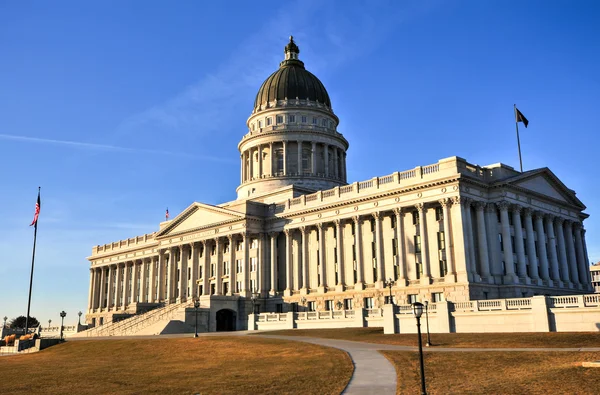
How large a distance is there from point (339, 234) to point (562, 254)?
1152 inches

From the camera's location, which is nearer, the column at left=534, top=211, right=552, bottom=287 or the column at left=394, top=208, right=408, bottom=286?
the column at left=394, top=208, right=408, bottom=286

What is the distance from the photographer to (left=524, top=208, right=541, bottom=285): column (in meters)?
70.9

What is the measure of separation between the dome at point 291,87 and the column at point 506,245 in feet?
167

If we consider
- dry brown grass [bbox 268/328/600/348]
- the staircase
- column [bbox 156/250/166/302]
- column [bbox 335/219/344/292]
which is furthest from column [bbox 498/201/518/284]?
column [bbox 156/250/166/302]

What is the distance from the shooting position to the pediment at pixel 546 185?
7319 centimetres

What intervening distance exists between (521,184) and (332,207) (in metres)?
24.5

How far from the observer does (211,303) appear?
257 feet

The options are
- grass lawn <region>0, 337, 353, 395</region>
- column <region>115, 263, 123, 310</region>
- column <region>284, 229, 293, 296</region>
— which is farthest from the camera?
column <region>115, 263, 123, 310</region>

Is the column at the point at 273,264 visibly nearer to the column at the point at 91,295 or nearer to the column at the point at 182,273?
the column at the point at 182,273

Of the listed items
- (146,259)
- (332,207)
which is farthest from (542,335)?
(146,259)

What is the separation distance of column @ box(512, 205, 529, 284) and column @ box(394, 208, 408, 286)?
13354mm

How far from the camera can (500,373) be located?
2611cm

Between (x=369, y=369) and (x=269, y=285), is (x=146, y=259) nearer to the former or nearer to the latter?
(x=269, y=285)

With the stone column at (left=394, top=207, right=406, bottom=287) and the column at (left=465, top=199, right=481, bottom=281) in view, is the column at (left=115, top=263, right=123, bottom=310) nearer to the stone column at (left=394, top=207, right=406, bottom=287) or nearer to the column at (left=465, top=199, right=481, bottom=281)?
the stone column at (left=394, top=207, right=406, bottom=287)
